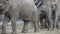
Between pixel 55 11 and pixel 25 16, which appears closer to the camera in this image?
pixel 25 16

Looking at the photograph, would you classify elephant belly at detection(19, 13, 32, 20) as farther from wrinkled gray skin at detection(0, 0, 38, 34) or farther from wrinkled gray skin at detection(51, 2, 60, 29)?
wrinkled gray skin at detection(51, 2, 60, 29)

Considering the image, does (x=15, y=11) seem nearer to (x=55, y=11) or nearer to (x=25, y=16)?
→ (x=25, y=16)

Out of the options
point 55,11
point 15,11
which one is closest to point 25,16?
point 15,11

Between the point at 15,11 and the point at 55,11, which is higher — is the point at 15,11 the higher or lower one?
the higher one

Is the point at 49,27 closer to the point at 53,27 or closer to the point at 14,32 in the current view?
the point at 53,27

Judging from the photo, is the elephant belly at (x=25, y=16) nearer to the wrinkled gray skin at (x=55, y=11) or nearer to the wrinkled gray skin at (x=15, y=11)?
the wrinkled gray skin at (x=15, y=11)

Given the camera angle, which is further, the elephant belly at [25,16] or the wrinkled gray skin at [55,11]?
the wrinkled gray skin at [55,11]

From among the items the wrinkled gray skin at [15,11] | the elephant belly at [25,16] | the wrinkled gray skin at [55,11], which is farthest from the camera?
the wrinkled gray skin at [55,11]

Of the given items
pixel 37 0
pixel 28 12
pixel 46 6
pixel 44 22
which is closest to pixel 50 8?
pixel 46 6

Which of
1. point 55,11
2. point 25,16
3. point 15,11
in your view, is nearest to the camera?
point 15,11

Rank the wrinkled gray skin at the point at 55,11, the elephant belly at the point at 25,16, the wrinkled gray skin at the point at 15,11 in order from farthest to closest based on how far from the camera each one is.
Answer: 1. the wrinkled gray skin at the point at 55,11
2. the elephant belly at the point at 25,16
3. the wrinkled gray skin at the point at 15,11

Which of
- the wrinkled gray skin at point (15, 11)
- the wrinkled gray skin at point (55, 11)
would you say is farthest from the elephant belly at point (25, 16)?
the wrinkled gray skin at point (55, 11)

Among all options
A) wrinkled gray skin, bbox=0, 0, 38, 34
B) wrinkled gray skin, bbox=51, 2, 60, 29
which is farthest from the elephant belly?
wrinkled gray skin, bbox=51, 2, 60, 29

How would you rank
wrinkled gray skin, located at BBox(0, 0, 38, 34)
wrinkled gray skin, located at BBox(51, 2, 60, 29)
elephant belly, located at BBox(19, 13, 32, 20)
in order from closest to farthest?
wrinkled gray skin, located at BBox(0, 0, 38, 34), elephant belly, located at BBox(19, 13, 32, 20), wrinkled gray skin, located at BBox(51, 2, 60, 29)
